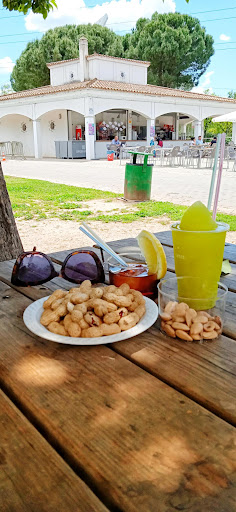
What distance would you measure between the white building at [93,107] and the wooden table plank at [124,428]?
66.1 ft

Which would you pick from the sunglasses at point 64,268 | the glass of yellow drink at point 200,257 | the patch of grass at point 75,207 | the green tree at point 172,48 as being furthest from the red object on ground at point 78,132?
the glass of yellow drink at point 200,257

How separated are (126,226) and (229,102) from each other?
23.2 metres

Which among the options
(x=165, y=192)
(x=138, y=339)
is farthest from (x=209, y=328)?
(x=165, y=192)

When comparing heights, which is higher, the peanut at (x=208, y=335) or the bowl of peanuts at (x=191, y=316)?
the bowl of peanuts at (x=191, y=316)

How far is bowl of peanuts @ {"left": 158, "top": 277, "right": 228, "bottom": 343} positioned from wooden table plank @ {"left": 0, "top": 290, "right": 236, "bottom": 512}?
0.14 meters

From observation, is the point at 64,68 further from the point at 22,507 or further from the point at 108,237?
the point at 22,507

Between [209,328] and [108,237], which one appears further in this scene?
[108,237]

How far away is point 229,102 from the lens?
2586 cm

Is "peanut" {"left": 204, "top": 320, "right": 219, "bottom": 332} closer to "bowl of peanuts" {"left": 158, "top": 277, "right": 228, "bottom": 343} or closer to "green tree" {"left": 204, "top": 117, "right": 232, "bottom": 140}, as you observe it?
"bowl of peanuts" {"left": 158, "top": 277, "right": 228, "bottom": 343}

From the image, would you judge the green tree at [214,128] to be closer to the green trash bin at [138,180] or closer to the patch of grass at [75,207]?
the patch of grass at [75,207]

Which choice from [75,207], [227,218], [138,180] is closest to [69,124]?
[138,180]

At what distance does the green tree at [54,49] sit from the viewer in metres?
30.7

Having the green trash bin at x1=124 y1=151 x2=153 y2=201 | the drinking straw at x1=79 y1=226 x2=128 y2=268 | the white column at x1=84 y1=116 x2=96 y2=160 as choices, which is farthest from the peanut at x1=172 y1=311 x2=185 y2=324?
the white column at x1=84 y1=116 x2=96 y2=160

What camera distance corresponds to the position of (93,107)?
19875 millimetres
